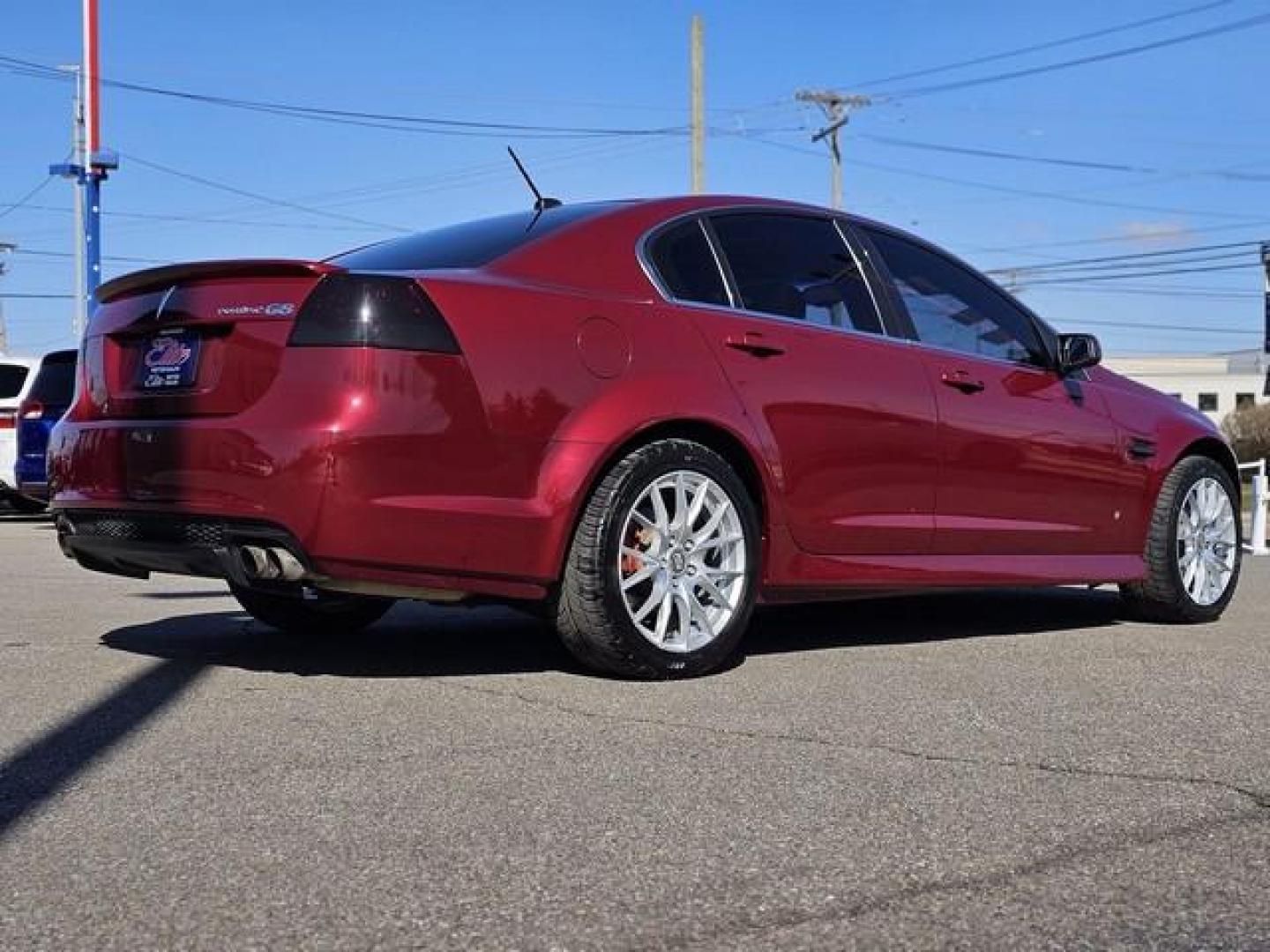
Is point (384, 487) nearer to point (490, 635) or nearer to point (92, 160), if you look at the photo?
point (490, 635)

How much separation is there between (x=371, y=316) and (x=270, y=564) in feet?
2.51

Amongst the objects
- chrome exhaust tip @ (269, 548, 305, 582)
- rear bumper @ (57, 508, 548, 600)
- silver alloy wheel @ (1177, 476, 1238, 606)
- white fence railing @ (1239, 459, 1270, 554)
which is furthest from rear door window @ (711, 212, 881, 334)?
white fence railing @ (1239, 459, 1270, 554)

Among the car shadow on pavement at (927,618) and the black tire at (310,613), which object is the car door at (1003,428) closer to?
the car shadow on pavement at (927,618)

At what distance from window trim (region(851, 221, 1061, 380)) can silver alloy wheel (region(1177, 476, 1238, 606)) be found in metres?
1.03

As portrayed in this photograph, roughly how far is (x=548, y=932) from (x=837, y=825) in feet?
2.78

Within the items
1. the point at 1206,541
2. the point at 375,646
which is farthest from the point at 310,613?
the point at 1206,541

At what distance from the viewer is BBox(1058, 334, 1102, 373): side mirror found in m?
5.99

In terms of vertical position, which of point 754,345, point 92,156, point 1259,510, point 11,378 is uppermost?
point 92,156

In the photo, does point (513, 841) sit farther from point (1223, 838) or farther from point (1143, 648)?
point (1143, 648)

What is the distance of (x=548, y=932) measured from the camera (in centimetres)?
232

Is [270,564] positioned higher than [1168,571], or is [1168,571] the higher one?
[270,564]

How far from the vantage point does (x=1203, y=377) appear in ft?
267

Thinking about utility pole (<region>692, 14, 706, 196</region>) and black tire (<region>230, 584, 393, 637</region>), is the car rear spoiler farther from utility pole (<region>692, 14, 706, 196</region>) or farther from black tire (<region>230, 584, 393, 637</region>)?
utility pole (<region>692, 14, 706, 196</region>)

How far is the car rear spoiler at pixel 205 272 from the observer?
410 cm
